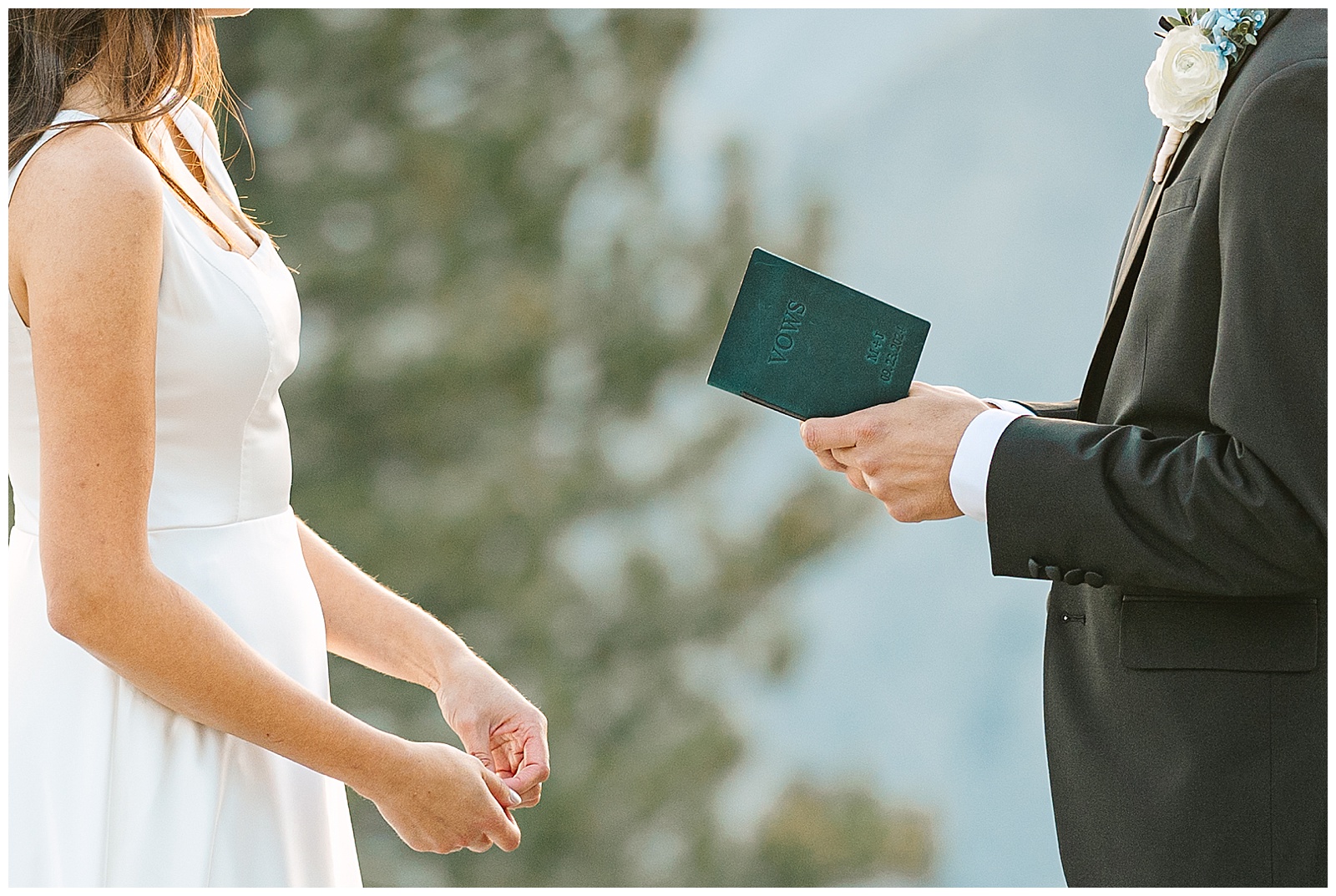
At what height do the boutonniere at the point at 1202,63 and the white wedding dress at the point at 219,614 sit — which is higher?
the boutonniere at the point at 1202,63

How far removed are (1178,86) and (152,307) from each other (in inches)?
36.1

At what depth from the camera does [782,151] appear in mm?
4684

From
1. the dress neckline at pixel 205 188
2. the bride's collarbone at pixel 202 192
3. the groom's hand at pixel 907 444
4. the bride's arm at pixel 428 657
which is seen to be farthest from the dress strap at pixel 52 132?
the groom's hand at pixel 907 444

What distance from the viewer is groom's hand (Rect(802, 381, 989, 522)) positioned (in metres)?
1.22

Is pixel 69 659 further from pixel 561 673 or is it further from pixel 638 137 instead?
pixel 638 137

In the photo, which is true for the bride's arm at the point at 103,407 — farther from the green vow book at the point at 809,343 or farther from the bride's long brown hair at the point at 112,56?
the green vow book at the point at 809,343

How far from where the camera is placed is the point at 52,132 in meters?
1.00

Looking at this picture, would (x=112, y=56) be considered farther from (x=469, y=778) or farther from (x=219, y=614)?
(x=469, y=778)

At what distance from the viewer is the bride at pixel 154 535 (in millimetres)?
961

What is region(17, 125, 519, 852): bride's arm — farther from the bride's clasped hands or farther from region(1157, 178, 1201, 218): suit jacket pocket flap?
region(1157, 178, 1201, 218): suit jacket pocket flap

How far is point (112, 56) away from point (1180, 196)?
94cm

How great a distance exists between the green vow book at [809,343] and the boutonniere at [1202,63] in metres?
0.30

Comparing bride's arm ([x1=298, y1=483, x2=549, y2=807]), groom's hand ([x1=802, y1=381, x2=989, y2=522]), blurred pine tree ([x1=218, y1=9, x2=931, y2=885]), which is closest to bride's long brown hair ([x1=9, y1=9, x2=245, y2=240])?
bride's arm ([x1=298, y1=483, x2=549, y2=807])

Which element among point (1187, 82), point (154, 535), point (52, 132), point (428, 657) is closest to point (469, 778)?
point (428, 657)
